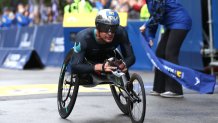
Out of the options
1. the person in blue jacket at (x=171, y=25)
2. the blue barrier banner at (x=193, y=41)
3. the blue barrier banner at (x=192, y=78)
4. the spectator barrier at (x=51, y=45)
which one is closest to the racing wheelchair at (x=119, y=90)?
the blue barrier banner at (x=192, y=78)

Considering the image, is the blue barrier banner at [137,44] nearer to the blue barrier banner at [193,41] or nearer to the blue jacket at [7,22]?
the blue barrier banner at [193,41]

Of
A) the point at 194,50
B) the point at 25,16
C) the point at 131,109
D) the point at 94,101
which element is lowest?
the point at 25,16

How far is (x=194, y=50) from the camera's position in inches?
509

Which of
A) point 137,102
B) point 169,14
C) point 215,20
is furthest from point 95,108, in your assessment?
point 215,20

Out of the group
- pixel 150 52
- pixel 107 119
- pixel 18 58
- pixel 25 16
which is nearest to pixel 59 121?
pixel 107 119

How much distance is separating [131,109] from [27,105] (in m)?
2.20

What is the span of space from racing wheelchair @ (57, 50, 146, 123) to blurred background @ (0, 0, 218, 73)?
5.52 meters

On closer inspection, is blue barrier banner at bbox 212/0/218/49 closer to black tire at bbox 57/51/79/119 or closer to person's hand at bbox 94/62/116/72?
black tire at bbox 57/51/79/119

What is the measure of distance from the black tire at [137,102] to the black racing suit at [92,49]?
293mm

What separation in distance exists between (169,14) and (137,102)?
3.07m

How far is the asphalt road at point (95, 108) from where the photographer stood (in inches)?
276

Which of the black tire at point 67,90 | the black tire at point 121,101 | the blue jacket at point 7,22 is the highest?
the black tire at point 67,90

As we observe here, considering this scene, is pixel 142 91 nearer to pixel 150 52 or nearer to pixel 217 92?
pixel 150 52

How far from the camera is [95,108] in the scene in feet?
26.0
